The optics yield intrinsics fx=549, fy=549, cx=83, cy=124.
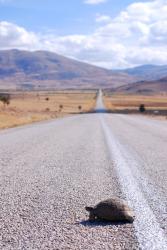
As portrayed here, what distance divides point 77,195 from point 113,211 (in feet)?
8.13

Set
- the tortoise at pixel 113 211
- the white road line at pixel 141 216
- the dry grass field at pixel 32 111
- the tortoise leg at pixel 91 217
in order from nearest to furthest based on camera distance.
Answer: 1. the white road line at pixel 141 216
2. the tortoise at pixel 113 211
3. the tortoise leg at pixel 91 217
4. the dry grass field at pixel 32 111

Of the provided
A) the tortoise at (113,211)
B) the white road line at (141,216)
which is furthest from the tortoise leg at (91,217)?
the white road line at (141,216)

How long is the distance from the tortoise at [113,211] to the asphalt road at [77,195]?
0.33 ft

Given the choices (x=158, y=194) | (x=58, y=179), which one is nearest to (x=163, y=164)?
(x=58, y=179)

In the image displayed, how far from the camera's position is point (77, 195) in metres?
9.81

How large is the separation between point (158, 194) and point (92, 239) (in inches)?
129

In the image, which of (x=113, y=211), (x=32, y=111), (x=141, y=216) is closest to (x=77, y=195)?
(x=141, y=216)

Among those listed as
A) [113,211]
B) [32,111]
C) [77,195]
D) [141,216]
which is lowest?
[32,111]

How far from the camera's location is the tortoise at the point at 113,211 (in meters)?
7.34

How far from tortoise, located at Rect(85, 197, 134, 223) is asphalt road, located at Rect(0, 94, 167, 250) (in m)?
0.10

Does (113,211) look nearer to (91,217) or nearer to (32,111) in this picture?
(91,217)

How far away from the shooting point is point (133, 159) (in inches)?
632

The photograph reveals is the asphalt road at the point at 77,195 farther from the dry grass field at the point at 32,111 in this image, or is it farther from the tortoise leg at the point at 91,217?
the dry grass field at the point at 32,111

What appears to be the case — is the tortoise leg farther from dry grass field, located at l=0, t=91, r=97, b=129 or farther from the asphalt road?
dry grass field, located at l=0, t=91, r=97, b=129
